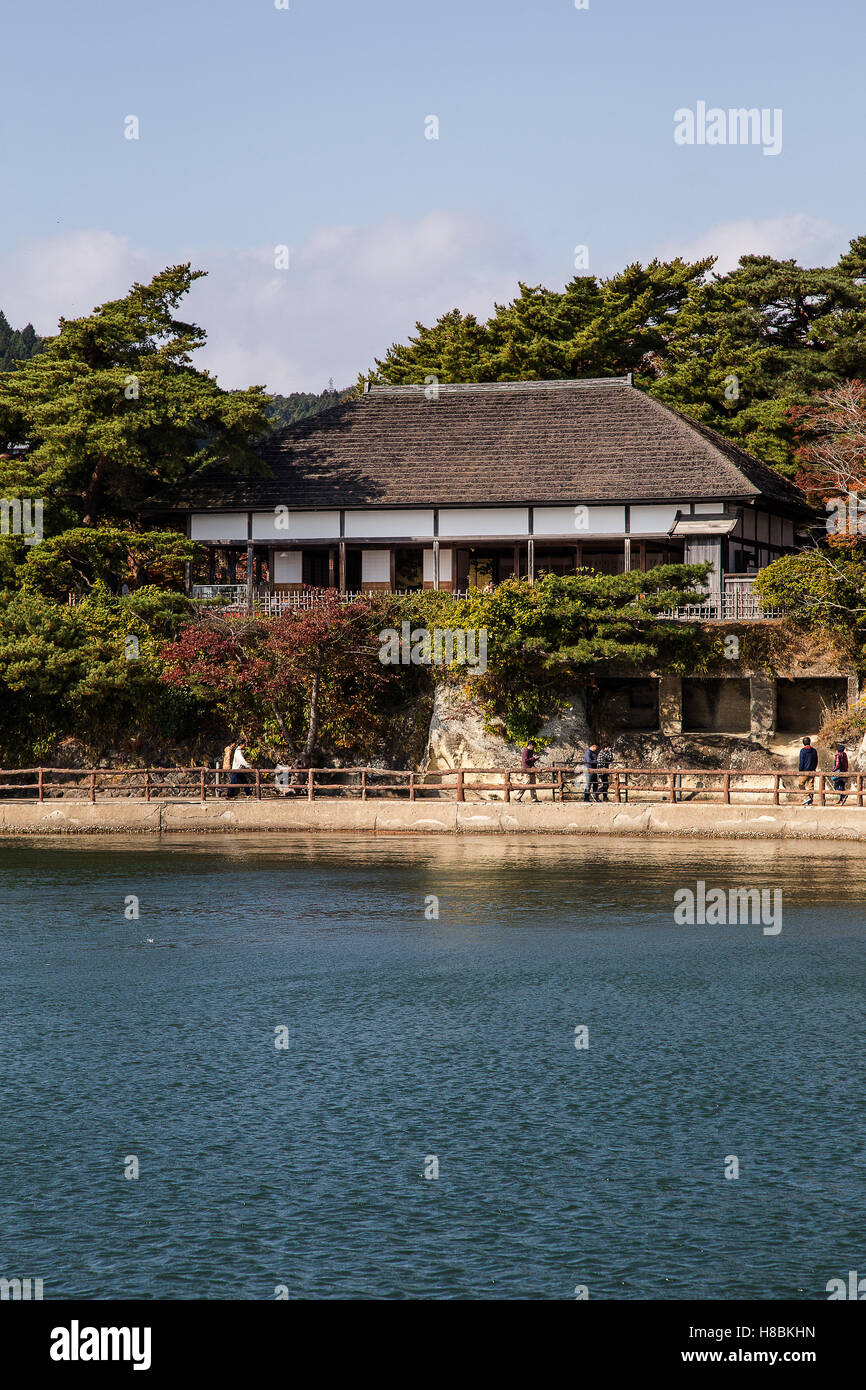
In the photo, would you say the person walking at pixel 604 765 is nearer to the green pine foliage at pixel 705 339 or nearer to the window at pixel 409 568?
the window at pixel 409 568

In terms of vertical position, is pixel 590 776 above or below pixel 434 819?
above

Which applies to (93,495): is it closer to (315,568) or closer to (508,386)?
(315,568)

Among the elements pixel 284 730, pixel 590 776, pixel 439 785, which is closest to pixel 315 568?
pixel 284 730

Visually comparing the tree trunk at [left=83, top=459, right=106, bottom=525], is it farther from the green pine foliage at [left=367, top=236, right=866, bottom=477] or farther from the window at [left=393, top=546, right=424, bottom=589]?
the green pine foliage at [left=367, top=236, right=866, bottom=477]

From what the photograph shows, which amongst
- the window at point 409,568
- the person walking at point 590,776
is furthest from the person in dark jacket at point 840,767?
the window at point 409,568

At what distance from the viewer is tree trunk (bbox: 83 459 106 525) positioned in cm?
4203

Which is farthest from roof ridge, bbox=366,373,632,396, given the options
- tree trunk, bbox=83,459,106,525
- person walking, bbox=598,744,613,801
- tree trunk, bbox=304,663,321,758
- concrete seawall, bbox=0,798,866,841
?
concrete seawall, bbox=0,798,866,841

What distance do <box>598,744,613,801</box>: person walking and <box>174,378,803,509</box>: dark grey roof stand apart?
7.79 metres

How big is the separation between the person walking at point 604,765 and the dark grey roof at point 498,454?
7786 millimetres

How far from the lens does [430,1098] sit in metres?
12.6

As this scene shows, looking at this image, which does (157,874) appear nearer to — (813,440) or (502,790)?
(502,790)

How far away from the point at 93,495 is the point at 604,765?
1806cm

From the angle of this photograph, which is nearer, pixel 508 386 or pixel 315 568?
pixel 315 568
